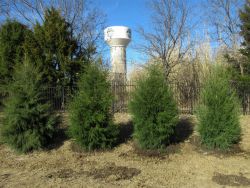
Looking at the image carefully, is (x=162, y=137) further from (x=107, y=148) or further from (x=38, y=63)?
(x=38, y=63)

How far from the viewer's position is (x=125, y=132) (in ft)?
32.6

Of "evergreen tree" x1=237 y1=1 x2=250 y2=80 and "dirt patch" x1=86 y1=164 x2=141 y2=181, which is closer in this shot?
"dirt patch" x1=86 y1=164 x2=141 y2=181

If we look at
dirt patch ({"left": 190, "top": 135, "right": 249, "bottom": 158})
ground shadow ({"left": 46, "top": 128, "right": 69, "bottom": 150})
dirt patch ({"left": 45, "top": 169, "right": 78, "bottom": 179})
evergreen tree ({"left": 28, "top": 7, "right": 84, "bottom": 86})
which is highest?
evergreen tree ({"left": 28, "top": 7, "right": 84, "bottom": 86})

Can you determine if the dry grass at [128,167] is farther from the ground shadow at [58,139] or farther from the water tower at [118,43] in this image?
the water tower at [118,43]

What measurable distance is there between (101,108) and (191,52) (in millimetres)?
13265

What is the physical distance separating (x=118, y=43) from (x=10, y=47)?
8652 millimetres

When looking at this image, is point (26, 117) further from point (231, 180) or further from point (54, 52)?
point (231, 180)

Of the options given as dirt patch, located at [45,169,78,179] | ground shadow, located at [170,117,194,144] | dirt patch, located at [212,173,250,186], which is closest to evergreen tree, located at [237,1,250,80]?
ground shadow, located at [170,117,194,144]

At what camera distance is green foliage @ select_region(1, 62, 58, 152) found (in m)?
8.84

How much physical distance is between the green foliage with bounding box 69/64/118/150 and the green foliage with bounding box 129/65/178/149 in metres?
0.80

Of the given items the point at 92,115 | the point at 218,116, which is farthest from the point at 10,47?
the point at 218,116

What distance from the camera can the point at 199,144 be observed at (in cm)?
869

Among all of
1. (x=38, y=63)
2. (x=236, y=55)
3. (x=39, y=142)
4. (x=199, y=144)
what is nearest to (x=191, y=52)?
(x=236, y=55)

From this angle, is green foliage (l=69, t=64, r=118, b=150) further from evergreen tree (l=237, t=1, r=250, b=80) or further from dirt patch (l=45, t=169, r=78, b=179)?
evergreen tree (l=237, t=1, r=250, b=80)
